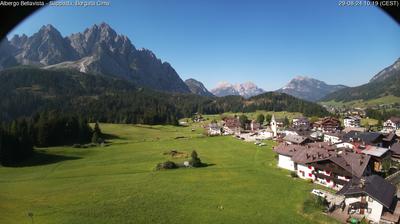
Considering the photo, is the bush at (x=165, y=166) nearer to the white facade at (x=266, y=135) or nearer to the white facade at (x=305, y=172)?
the white facade at (x=305, y=172)

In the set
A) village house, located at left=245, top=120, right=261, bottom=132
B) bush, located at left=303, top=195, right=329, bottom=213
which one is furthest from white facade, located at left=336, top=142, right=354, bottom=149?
village house, located at left=245, top=120, right=261, bottom=132

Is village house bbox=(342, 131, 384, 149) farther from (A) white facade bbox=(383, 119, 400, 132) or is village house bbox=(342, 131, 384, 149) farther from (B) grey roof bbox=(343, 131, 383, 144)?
(A) white facade bbox=(383, 119, 400, 132)

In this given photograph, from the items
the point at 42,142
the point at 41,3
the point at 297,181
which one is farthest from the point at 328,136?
the point at 41,3

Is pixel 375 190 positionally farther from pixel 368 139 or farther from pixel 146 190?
pixel 368 139

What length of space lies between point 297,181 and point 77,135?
265ft

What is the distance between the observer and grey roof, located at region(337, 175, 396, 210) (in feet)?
144

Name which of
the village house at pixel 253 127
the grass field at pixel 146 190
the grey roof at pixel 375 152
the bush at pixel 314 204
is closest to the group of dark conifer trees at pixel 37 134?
the grass field at pixel 146 190

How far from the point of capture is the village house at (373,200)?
43.0m

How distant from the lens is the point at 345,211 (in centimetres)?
4578

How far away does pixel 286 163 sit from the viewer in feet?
243

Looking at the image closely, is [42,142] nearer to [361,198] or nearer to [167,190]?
[167,190]

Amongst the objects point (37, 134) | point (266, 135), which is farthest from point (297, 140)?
point (37, 134)

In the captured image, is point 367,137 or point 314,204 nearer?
point 314,204

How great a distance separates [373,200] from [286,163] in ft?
100.0
